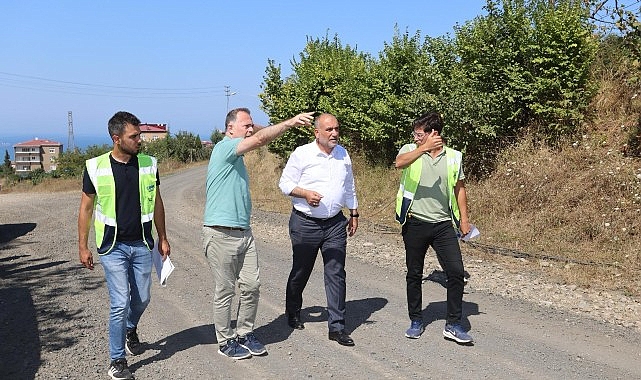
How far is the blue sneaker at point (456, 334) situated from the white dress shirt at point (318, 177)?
4.71 ft

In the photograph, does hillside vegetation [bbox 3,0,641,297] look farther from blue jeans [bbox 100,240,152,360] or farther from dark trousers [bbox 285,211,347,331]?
blue jeans [bbox 100,240,152,360]

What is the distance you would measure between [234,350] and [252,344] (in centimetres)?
16

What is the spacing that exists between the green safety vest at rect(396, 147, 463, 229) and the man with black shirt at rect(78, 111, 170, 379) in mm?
2187

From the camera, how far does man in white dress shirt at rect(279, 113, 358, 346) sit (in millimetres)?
5250

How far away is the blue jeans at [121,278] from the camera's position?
4414 mm

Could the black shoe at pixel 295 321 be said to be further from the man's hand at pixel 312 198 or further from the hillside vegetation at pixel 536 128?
the hillside vegetation at pixel 536 128

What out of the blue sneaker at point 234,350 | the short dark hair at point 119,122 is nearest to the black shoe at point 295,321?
the blue sneaker at point 234,350

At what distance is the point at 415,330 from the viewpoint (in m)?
5.34

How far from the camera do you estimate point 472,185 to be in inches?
519

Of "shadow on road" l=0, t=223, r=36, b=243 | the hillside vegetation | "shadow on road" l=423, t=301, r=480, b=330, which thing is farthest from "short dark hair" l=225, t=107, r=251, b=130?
"shadow on road" l=0, t=223, r=36, b=243

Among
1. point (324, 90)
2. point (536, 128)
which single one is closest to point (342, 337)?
point (536, 128)

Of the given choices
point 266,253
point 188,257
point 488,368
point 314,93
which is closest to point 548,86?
point 266,253

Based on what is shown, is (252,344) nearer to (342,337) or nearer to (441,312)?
(342,337)

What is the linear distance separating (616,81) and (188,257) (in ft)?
32.9
